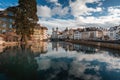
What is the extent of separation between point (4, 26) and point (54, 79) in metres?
48.4

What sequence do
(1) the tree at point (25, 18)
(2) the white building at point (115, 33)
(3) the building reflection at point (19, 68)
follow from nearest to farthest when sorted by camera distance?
(3) the building reflection at point (19, 68)
(1) the tree at point (25, 18)
(2) the white building at point (115, 33)

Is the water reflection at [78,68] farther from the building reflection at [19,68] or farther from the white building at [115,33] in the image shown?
the white building at [115,33]

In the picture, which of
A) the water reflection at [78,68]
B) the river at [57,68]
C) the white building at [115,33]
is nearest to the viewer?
the river at [57,68]

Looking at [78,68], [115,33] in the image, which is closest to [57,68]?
[78,68]

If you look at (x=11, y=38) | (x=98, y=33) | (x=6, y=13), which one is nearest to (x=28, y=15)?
(x=11, y=38)

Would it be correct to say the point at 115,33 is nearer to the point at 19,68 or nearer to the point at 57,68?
the point at 57,68

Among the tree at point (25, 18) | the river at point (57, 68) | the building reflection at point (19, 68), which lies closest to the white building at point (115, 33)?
the tree at point (25, 18)

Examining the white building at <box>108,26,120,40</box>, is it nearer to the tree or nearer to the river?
the tree

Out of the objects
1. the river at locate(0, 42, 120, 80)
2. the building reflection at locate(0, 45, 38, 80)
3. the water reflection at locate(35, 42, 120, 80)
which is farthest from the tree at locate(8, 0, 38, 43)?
the building reflection at locate(0, 45, 38, 80)

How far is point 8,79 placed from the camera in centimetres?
1162

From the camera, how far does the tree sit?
4613 cm

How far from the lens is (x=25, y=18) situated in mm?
46750

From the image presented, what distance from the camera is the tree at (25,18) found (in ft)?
151

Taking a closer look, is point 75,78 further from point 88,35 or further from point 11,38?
point 88,35
